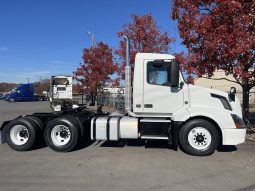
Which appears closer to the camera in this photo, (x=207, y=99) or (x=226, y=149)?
(x=207, y=99)

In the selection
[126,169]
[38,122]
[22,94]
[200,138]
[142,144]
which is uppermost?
[22,94]

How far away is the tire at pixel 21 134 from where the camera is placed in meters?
9.74

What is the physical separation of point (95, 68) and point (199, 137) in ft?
82.5

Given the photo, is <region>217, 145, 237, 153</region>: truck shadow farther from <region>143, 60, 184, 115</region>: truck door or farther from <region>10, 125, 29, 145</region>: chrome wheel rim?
<region>10, 125, 29, 145</region>: chrome wheel rim

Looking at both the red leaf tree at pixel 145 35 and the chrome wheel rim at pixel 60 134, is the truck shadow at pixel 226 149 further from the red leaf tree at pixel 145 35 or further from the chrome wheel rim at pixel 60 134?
the red leaf tree at pixel 145 35

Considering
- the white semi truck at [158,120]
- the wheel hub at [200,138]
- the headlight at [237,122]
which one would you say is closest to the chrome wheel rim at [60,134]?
the white semi truck at [158,120]

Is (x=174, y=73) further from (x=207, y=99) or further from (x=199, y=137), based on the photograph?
(x=199, y=137)

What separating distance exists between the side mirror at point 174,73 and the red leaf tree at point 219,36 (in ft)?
7.79

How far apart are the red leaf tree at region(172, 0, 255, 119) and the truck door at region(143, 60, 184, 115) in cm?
227

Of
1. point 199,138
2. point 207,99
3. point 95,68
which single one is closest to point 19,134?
point 199,138

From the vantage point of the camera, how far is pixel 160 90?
9.47 meters

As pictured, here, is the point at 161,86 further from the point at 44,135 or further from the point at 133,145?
the point at 44,135

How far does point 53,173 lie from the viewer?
7.22 metres

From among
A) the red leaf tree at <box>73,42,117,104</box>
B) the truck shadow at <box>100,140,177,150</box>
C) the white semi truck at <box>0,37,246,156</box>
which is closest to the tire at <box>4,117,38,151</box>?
the white semi truck at <box>0,37,246,156</box>
